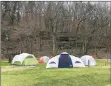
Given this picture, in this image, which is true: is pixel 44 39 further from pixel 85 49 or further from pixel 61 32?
pixel 85 49

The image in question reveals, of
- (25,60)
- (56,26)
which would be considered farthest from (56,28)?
(25,60)

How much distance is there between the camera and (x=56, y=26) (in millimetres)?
41656

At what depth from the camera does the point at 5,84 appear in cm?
1195

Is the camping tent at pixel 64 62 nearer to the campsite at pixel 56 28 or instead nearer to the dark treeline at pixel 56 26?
the campsite at pixel 56 28

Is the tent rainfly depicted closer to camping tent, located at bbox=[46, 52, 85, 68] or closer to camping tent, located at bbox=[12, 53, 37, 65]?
camping tent, located at bbox=[12, 53, 37, 65]

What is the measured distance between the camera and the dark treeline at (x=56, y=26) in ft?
131

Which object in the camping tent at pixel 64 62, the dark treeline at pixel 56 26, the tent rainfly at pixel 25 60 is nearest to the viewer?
the camping tent at pixel 64 62

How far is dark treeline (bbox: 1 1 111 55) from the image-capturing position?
1567 inches

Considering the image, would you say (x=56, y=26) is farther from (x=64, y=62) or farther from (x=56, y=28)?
(x=64, y=62)

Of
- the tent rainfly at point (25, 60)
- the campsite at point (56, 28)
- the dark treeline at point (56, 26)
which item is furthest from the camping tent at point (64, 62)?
the dark treeline at point (56, 26)

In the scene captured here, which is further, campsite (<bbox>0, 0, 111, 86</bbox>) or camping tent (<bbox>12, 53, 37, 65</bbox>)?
campsite (<bbox>0, 0, 111, 86</bbox>)

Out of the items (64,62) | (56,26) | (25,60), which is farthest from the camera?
(56,26)

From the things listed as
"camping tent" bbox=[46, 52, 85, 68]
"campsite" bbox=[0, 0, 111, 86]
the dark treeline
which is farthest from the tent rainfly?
the dark treeline

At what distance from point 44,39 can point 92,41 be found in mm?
6671
